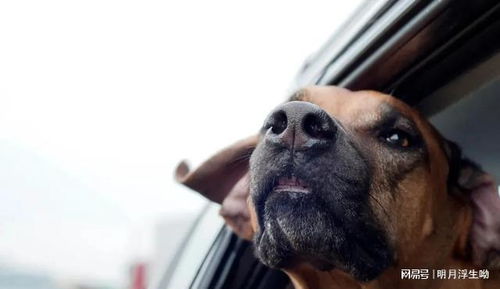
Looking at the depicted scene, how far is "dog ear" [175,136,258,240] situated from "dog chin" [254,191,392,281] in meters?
0.35

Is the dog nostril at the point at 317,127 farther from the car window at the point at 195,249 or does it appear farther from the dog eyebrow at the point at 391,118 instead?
the car window at the point at 195,249

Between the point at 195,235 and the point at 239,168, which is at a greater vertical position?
the point at 239,168

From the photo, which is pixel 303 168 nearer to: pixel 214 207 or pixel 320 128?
pixel 320 128

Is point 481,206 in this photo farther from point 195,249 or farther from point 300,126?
point 195,249

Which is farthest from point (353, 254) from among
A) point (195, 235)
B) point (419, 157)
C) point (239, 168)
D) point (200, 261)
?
point (195, 235)

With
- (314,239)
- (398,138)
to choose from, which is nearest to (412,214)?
(398,138)

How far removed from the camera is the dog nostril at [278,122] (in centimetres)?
151

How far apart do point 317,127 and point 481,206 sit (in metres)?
0.78

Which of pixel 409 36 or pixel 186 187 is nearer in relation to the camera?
pixel 409 36

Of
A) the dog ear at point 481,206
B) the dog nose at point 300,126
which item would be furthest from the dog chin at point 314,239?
the dog ear at point 481,206

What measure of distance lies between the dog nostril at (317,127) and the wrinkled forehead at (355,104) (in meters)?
0.32

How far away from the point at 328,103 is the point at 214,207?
649 mm

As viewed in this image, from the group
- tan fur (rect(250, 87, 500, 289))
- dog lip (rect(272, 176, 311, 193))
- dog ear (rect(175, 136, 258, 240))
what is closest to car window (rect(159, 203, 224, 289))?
dog ear (rect(175, 136, 258, 240))

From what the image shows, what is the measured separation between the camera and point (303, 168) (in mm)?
1496
